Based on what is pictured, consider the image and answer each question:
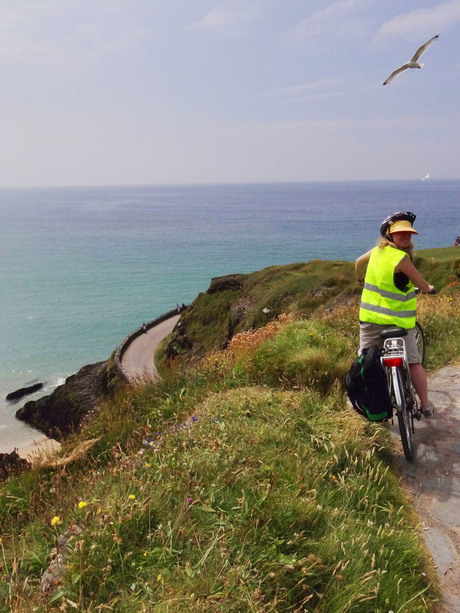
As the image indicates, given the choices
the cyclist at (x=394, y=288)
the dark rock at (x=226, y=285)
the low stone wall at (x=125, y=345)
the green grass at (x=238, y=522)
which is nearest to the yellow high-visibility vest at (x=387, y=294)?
the cyclist at (x=394, y=288)

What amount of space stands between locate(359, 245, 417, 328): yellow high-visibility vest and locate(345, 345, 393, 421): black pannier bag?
18.5 inches

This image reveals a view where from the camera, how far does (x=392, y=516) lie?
4219 millimetres

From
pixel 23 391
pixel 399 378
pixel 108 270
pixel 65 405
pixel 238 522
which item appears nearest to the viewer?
pixel 238 522

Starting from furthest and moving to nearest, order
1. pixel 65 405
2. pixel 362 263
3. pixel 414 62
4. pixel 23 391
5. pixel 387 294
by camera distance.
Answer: pixel 23 391 < pixel 65 405 < pixel 414 62 < pixel 362 263 < pixel 387 294

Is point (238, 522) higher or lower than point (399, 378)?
lower

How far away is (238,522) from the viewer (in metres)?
3.39

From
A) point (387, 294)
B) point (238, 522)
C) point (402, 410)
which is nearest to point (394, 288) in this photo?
point (387, 294)

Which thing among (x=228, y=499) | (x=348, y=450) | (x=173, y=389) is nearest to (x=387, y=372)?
(x=348, y=450)

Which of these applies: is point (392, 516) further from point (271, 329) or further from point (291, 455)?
point (271, 329)

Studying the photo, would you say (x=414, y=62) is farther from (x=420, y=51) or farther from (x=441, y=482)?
(x=441, y=482)

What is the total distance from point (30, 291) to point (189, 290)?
33.1 m

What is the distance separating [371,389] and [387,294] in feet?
3.73

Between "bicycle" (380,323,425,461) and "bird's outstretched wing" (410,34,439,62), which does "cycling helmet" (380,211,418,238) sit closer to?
"bicycle" (380,323,425,461)

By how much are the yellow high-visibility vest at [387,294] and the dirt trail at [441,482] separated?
5.27 feet
